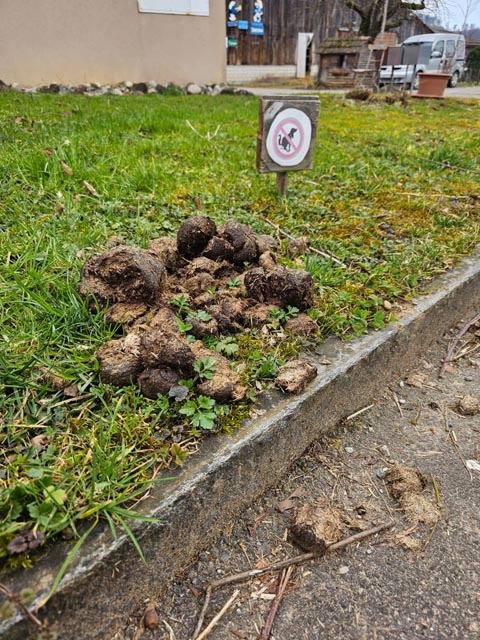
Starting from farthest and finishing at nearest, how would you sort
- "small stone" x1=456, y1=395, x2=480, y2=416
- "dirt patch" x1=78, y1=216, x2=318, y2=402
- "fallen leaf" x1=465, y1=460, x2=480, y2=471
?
"small stone" x1=456, y1=395, x2=480, y2=416 → "fallen leaf" x1=465, y1=460, x2=480, y2=471 → "dirt patch" x1=78, y1=216, x2=318, y2=402

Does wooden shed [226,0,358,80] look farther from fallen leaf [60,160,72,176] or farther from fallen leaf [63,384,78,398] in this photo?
fallen leaf [63,384,78,398]

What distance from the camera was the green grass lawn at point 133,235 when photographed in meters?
1.24

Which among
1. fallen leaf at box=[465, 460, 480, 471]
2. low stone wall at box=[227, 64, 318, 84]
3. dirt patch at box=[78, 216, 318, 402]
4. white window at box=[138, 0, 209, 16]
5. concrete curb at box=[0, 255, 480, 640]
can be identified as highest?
white window at box=[138, 0, 209, 16]

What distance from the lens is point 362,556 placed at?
1.36m

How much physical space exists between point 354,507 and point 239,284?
1.00m

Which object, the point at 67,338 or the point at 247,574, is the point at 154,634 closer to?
the point at 247,574

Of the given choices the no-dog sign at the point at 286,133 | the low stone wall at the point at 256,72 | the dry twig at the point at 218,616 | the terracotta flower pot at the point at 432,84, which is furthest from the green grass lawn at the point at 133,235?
the low stone wall at the point at 256,72

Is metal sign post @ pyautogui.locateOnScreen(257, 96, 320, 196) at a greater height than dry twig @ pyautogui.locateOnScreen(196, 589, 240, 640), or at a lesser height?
greater

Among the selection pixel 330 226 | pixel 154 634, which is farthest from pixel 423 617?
pixel 330 226

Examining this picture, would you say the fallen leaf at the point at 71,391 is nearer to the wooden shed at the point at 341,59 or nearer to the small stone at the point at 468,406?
the small stone at the point at 468,406

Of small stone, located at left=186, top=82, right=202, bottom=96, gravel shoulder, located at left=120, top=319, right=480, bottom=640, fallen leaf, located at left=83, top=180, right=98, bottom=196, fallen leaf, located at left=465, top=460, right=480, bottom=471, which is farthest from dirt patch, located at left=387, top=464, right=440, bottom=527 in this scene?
small stone, located at left=186, top=82, right=202, bottom=96

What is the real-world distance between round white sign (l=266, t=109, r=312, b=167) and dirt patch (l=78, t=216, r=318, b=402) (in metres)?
1.02

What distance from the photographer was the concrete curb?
3.36ft

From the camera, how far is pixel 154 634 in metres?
1.16
